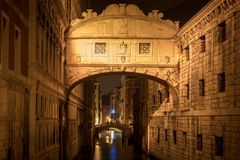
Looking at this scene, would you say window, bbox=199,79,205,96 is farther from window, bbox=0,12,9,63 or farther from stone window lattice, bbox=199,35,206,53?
window, bbox=0,12,9,63

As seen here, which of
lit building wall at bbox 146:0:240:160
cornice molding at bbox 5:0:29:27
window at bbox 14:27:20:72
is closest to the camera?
cornice molding at bbox 5:0:29:27

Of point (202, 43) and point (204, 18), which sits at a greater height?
point (204, 18)

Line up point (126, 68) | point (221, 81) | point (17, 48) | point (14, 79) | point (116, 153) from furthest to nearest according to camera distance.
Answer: point (116, 153), point (126, 68), point (221, 81), point (17, 48), point (14, 79)

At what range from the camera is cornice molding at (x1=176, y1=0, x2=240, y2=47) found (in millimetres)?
16938

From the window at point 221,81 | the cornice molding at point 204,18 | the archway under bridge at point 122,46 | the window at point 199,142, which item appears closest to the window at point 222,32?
the cornice molding at point 204,18

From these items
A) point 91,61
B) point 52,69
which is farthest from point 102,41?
point 52,69

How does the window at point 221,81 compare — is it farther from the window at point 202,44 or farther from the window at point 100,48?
the window at point 100,48

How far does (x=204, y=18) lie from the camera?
19.6m

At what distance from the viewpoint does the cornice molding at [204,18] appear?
55.6 ft

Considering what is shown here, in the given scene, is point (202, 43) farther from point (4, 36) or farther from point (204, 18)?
point (4, 36)

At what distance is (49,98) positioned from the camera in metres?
19.2

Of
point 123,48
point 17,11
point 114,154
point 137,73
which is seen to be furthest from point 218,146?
point 114,154

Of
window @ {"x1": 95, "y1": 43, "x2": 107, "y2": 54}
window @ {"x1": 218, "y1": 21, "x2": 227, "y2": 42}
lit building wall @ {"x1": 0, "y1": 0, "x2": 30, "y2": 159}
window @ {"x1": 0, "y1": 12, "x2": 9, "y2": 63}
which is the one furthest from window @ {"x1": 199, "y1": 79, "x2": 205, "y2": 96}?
window @ {"x1": 0, "y1": 12, "x2": 9, "y2": 63}

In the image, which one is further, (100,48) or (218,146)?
(100,48)
